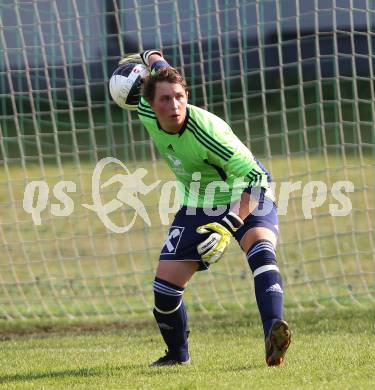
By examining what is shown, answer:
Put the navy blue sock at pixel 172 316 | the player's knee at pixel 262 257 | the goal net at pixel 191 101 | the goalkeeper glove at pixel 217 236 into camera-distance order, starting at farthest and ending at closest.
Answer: the goal net at pixel 191 101
the navy blue sock at pixel 172 316
the player's knee at pixel 262 257
the goalkeeper glove at pixel 217 236

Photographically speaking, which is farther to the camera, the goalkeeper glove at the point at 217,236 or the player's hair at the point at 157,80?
the player's hair at the point at 157,80

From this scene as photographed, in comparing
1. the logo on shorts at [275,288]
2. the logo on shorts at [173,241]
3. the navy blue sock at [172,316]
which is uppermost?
the logo on shorts at [173,241]

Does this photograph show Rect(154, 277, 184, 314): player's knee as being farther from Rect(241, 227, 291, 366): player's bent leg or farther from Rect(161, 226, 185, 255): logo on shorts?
Rect(241, 227, 291, 366): player's bent leg

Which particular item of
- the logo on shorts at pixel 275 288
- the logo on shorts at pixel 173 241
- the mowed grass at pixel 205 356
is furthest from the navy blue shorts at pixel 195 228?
the mowed grass at pixel 205 356

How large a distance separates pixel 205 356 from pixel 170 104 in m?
1.81

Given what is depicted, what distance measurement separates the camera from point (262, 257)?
18.7ft

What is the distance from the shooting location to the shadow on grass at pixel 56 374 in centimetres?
586

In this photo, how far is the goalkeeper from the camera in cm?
567

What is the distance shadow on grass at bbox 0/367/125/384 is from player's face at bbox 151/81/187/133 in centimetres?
157

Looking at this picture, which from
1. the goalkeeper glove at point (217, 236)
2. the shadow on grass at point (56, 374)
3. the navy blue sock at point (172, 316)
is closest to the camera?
the goalkeeper glove at point (217, 236)

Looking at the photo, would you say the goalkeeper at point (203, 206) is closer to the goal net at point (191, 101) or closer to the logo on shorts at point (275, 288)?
the logo on shorts at point (275, 288)

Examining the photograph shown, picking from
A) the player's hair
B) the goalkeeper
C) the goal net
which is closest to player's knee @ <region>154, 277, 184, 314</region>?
the goalkeeper

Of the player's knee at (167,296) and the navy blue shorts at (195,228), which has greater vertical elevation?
the navy blue shorts at (195,228)

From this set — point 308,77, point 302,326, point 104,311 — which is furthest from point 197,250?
point 308,77
